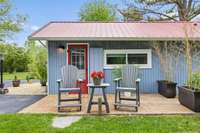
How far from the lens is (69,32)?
38.7 ft

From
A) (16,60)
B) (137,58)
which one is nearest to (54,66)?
(137,58)

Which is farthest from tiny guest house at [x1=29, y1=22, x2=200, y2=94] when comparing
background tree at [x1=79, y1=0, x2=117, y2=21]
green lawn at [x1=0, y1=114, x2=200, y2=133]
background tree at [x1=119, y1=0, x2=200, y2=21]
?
background tree at [x1=79, y1=0, x2=117, y2=21]

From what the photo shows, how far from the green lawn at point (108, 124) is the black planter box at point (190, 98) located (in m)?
0.57

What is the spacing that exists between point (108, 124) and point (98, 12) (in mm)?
23502

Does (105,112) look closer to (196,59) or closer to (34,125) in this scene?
(34,125)

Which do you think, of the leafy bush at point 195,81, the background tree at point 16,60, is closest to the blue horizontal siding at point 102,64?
the leafy bush at point 195,81

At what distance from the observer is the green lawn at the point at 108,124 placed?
18.6 feet

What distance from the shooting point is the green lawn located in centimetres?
566

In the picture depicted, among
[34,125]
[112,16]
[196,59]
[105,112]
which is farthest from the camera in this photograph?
→ [112,16]

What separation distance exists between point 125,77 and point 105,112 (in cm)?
143

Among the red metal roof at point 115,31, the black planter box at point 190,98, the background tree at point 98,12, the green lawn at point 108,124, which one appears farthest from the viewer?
the background tree at point 98,12

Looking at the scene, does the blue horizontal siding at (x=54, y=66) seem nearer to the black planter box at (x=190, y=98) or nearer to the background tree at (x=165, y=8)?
the black planter box at (x=190, y=98)

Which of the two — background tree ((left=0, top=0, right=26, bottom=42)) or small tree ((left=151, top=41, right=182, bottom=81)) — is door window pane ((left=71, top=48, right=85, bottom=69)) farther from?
background tree ((left=0, top=0, right=26, bottom=42))

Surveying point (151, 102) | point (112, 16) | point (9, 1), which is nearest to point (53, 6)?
point (9, 1)
